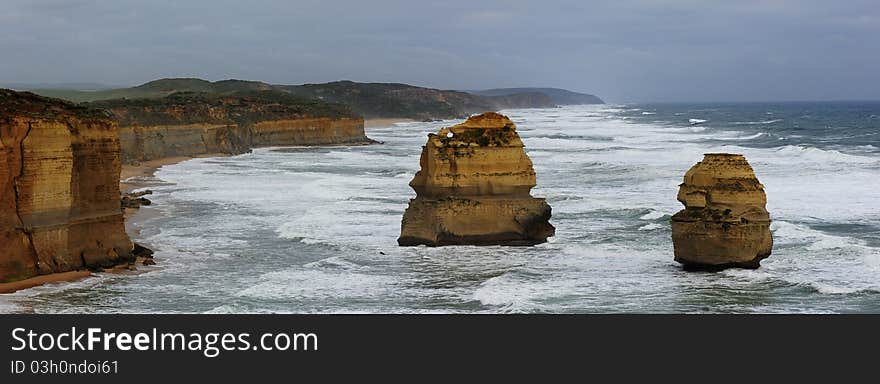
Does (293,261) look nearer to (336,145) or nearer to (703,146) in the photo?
(703,146)

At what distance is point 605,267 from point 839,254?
16.8 feet

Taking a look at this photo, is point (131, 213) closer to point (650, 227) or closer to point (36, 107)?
point (36, 107)

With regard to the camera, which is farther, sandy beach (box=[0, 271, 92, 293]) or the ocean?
sandy beach (box=[0, 271, 92, 293])

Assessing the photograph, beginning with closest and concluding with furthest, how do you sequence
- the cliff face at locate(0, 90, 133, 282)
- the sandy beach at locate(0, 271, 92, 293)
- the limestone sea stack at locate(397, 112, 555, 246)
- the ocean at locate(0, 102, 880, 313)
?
the ocean at locate(0, 102, 880, 313), the sandy beach at locate(0, 271, 92, 293), the cliff face at locate(0, 90, 133, 282), the limestone sea stack at locate(397, 112, 555, 246)

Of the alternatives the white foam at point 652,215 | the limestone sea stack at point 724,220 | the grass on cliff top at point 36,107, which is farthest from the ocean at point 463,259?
the grass on cliff top at point 36,107

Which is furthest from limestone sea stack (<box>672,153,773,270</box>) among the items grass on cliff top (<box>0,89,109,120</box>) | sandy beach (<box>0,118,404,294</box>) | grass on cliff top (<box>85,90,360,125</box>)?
grass on cliff top (<box>85,90,360,125</box>)

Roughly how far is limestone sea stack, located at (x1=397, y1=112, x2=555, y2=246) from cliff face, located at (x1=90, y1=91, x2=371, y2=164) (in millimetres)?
34110

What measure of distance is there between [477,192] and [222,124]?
4665cm

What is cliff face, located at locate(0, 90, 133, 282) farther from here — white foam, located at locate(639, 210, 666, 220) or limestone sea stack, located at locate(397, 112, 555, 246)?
white foam, located at locate(639, 210, 666, 220)

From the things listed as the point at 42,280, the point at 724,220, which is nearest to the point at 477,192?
the point at 724,220

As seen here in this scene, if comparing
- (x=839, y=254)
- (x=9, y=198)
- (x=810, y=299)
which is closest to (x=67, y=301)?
(x=9, y=198)

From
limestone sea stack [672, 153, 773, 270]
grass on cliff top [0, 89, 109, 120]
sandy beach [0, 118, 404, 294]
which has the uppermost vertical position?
grass on cliff top [0, 89, 109, 120]

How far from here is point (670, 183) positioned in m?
41.5

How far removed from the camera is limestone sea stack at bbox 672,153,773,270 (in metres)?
21.2
